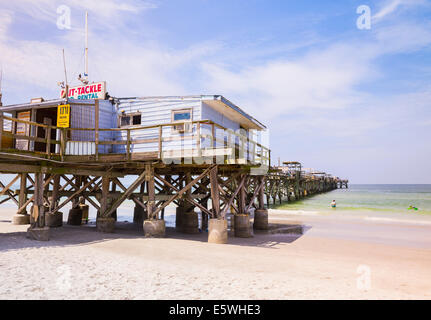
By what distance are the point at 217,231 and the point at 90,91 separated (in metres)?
8.31

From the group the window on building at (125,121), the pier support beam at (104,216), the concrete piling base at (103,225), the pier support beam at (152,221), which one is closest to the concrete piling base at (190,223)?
the pier support beam at (152,221)

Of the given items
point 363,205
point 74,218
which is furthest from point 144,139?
point 363,205

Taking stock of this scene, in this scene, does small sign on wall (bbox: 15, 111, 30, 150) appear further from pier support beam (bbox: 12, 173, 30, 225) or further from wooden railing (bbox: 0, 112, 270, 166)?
pier support beam (bbox: 12, 173, 30, 225)

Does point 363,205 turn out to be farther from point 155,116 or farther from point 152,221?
point 152,221

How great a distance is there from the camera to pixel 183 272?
7160 millimetres

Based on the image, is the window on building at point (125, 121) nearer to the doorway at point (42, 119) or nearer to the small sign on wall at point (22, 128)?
the doorway at point (42, 119)

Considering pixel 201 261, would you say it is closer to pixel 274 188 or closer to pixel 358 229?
pixel 358 229

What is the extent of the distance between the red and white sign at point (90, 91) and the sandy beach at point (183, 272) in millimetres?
5999

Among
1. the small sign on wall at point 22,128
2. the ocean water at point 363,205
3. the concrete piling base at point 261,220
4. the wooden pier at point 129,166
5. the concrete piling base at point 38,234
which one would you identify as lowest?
the ocean water at point 363,205

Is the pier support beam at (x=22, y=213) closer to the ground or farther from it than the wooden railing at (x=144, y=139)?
closer to the ground

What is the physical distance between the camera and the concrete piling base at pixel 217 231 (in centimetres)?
1197

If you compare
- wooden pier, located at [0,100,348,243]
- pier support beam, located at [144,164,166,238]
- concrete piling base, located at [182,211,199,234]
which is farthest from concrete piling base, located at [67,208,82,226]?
pier support beam, located at [144,164,166,238]

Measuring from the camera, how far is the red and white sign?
1340 cm

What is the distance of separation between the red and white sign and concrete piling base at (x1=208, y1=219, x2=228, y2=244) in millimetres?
7250
